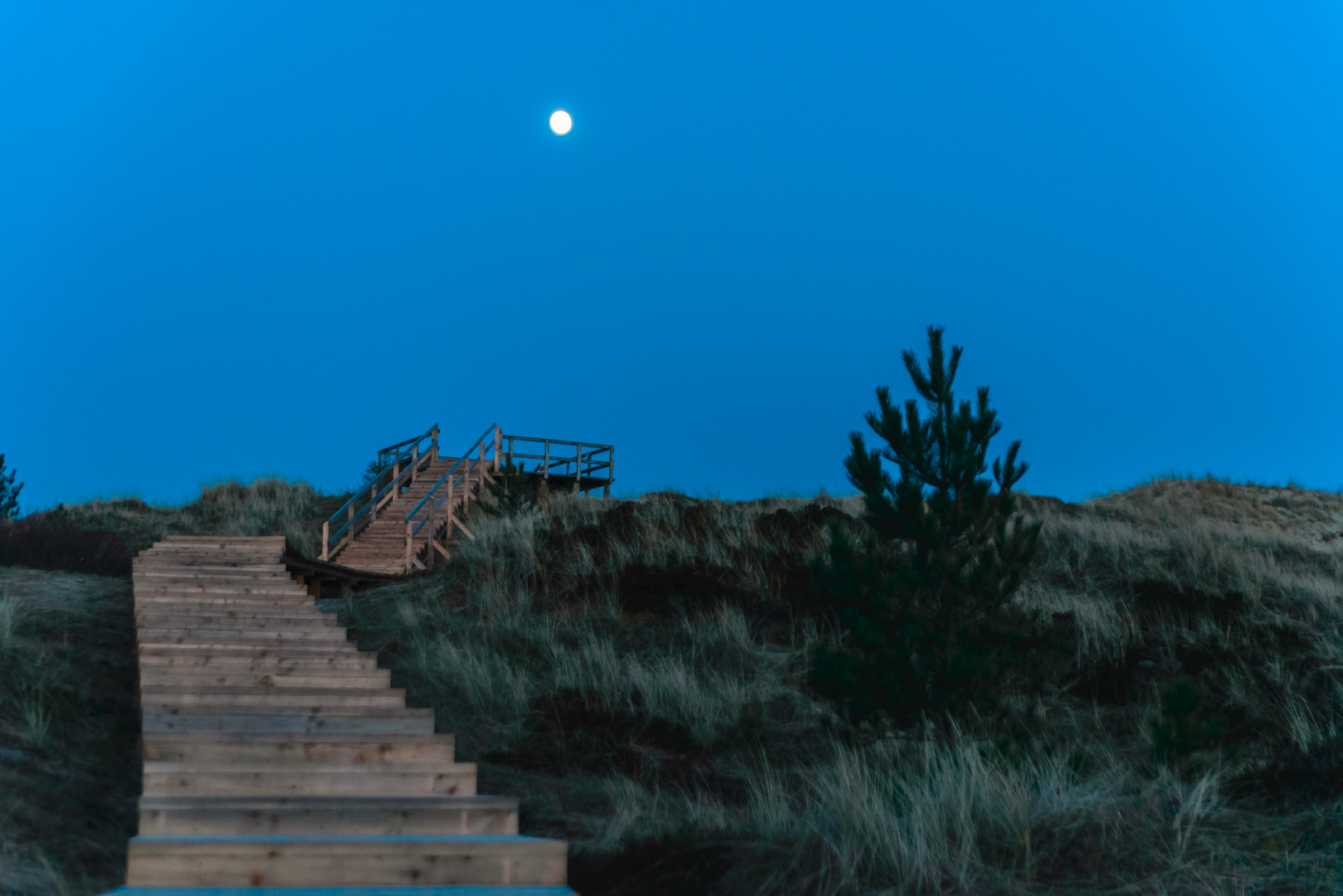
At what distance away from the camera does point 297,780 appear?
20.2ft

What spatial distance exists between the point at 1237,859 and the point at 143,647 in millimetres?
8344

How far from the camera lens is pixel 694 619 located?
464 inches

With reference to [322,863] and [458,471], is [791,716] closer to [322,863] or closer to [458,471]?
[322,863]

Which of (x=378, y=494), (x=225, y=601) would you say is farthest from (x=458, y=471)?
(x=225, y=601)

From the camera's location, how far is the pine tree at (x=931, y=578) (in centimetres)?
795

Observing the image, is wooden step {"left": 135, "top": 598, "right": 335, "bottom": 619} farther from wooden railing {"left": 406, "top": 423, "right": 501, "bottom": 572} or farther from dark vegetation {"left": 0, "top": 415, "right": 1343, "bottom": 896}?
wooden railing {"left": 406, "top": 423, "right": 501, "bottom": 572}

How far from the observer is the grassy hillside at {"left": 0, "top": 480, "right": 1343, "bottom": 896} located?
4906 mm

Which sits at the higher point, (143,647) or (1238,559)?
(1238,559)

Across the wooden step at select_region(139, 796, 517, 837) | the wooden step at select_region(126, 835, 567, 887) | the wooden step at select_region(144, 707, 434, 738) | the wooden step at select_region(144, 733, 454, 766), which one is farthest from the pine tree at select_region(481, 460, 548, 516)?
the wooden step at select_region(126, 835, 567, 887)

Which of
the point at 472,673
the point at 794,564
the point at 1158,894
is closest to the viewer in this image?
the point at 1158,894

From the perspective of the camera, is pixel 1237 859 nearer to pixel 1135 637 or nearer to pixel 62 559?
pixel 1135 637

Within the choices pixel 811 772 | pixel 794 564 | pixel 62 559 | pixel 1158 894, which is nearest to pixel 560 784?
pixel 811 772

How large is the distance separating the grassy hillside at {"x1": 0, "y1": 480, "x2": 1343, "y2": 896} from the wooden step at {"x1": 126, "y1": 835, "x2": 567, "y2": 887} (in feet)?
2.82

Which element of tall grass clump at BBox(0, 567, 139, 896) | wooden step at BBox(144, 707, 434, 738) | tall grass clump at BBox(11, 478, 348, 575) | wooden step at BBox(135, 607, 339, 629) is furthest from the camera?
tall grass clump at BBox(11, 478, 348, 575)
